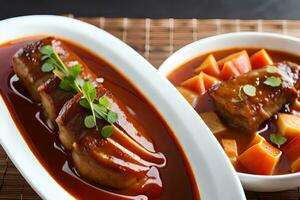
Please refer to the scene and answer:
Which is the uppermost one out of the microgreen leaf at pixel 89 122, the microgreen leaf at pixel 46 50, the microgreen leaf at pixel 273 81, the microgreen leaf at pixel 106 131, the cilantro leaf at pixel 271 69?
the microgreen leaf at pixel 46 50

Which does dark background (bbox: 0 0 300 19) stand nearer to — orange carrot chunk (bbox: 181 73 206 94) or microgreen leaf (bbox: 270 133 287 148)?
orange carrot chunk (bbox: 181 73 206 94)

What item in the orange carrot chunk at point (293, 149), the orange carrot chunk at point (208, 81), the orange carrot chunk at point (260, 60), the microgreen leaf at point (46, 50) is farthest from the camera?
the orange carrot chunk at point (260, 60)

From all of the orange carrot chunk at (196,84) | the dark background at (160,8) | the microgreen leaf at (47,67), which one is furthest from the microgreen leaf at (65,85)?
the dark background at (160,8)

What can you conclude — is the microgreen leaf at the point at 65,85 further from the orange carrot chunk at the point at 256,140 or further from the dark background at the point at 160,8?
the dark background at the point at 160,8

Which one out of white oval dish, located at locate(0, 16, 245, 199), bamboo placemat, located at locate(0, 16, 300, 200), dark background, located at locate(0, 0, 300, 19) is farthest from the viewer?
dark background, located at locate(0, 0, 300, 19)

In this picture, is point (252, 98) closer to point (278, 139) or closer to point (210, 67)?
point (278, 139)

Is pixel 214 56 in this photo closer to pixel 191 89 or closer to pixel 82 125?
pixel 191 89

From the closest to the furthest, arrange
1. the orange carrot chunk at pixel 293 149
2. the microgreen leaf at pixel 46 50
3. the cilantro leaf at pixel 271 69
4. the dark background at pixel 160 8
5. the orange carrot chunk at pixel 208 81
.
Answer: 1. the microgreen leaf at pixel 46 50
2. the orange carrot chunk at pixel 293 149
3. the cilantro leaf at pixel 271 69
4. the orange carrot chunk at pixel 208 81
5. the dark background at pixel 160 8

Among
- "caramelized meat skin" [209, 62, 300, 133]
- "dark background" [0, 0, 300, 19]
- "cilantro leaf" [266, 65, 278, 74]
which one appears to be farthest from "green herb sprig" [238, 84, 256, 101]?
"dark background" [0, 0, 300, 19]
